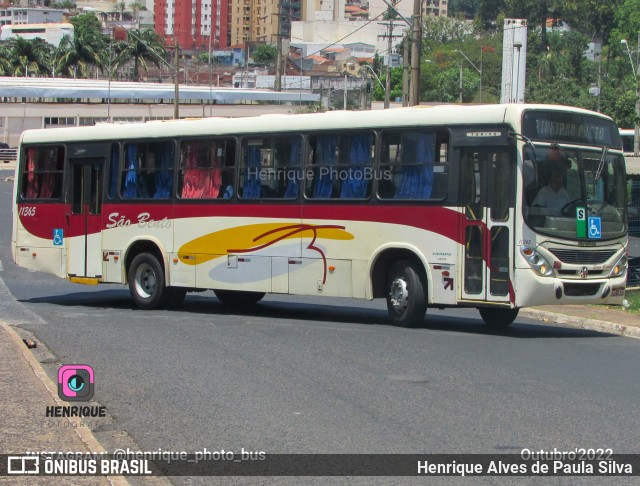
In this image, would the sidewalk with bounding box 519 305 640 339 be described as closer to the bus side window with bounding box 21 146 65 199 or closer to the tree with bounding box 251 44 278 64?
the bus side window with bounding box 21 146 65 199

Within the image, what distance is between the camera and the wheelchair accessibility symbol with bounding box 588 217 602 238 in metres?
14.9

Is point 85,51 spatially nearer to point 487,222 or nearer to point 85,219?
point 85,219

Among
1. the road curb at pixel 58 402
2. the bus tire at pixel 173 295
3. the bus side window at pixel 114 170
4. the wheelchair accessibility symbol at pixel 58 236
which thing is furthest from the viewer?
the wheelchair accessibility symbol at pixel 58 236

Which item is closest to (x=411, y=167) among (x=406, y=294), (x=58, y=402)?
(x=406, y=294)

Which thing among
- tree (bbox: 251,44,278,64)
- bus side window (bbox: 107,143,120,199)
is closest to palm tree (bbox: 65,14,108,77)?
tree (bbox: 251,44,278,64)

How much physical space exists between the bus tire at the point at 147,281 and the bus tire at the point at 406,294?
15.7 ft

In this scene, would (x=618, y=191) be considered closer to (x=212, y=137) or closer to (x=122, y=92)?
(x=212, y=137)

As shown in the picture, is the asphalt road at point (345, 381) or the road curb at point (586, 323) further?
the road curb at point (586, 323)

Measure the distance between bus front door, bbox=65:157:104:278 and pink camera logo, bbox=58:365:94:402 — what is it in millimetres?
8748

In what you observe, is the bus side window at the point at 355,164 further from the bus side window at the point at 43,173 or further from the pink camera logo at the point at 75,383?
the bus side window at the point at 43,173

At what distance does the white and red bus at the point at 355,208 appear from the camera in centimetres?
1470

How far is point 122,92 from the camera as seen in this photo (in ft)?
297

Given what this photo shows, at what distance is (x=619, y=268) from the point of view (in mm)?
15312

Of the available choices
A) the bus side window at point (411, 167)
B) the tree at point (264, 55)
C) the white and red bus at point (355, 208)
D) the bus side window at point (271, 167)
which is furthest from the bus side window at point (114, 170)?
the tree at point (264, 55)
